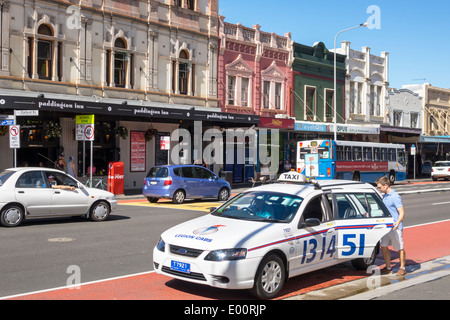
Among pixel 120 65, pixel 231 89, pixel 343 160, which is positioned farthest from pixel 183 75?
pixel 343 160

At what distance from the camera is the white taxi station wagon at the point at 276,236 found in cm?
696

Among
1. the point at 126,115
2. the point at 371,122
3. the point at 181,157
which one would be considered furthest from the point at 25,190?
the point at 371,122

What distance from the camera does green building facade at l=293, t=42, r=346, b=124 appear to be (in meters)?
40.0

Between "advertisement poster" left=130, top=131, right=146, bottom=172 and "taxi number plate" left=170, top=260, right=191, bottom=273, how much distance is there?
73.1 feet

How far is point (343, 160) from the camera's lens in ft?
110

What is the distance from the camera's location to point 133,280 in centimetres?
827

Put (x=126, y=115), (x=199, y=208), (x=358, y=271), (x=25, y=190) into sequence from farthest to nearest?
(x=126, y=115)
(x=199, y=208)
(x=25, y=190)
(x=358, y=271)

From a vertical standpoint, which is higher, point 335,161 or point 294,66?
point 294,66

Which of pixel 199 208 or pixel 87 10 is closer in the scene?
pixel 199 208

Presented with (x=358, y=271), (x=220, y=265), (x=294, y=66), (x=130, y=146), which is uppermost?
(x=294, y=66)

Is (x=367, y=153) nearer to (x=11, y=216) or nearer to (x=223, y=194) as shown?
(x=223, y=194)

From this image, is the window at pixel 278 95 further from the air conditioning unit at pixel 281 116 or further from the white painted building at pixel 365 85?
the white painted building at pixel 365 85

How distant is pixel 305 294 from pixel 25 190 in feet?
29.2

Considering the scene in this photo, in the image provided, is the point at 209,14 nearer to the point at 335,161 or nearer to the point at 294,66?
the point at 294,66
